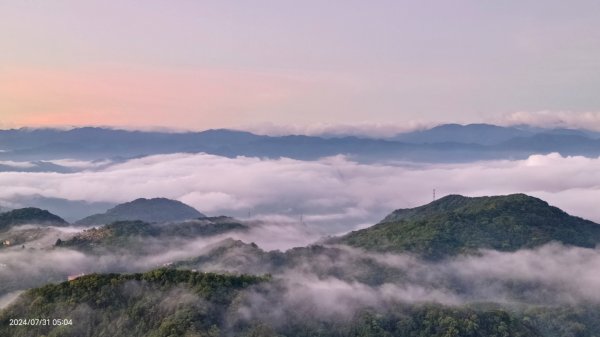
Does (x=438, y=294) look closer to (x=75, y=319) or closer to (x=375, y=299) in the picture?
(x=375, y=299)

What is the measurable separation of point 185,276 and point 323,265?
72.3 meters

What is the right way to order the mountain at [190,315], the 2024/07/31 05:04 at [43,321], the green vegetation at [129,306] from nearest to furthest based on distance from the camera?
the green vegetation at [129,306] → the mountain at [190,315] → the 2024/07/31 05:04 at [43,321]

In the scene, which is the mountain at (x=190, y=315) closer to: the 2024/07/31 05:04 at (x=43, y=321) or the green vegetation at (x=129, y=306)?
the green vegetation at (x=129, y=306)

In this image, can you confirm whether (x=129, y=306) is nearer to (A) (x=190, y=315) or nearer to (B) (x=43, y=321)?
(A) (x=190, y=315)

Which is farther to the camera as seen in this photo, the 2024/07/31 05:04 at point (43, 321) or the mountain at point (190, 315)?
the 2024/07/31 05:04 at point (43, 321)

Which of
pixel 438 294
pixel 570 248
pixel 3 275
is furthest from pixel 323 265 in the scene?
pixel 3 275

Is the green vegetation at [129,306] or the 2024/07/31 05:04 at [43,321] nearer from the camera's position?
the green vegetation at [129,306]

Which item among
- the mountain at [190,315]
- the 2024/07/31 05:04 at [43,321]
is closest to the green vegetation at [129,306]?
the mountain at [190,315]

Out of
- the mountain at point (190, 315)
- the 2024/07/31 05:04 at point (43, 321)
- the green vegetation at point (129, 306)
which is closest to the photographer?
the green vegetation at point (129, 306)

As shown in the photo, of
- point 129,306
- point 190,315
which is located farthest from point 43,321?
point 190,315

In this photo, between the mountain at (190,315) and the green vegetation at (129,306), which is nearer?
the green vegetation at (129,306)

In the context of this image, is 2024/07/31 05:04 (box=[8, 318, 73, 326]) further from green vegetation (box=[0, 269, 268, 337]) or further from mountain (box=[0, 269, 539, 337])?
green vegetation (box=[0, 269, 268, 337])

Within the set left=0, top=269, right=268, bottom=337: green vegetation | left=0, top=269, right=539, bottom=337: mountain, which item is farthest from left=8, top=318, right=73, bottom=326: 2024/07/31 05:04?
left=0, top=269, right=268, bottom=337: green vegetation

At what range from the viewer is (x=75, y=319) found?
115500 mm
